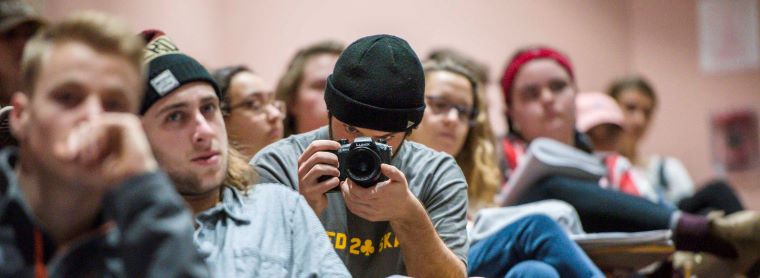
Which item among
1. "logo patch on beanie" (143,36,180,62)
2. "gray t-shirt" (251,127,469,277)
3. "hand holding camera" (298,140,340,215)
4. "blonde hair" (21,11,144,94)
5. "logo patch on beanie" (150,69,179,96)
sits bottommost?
"gray t-shirt" (251,127,469,277)

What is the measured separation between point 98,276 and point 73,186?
113mm

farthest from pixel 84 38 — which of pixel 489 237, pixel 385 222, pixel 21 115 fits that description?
pixel 489 237

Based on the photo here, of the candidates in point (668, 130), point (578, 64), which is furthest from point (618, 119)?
point (668, 130)

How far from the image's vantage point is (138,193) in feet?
3.44

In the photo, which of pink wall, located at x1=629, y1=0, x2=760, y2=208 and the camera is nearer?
the camera

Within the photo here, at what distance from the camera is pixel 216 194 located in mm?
1527

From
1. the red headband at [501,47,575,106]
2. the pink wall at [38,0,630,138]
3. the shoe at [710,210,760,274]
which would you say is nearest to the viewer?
the shoe at [710,210,760,274]

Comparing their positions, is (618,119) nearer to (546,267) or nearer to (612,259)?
(612,259)

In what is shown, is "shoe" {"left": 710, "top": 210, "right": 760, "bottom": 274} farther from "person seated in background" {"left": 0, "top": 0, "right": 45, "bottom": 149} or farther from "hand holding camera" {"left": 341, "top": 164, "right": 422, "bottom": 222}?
"person seated in background" {"left": 0, "top": 0, "right": 45, "bottom": 149}

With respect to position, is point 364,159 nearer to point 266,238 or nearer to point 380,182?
point 380,182

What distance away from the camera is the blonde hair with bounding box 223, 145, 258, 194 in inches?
61.5

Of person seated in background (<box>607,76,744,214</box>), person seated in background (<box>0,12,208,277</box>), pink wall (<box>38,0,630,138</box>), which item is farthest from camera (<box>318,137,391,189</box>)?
person seated in background (<box>607,76,744,214</box>)

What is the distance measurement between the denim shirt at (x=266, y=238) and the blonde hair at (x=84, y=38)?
0.38 m

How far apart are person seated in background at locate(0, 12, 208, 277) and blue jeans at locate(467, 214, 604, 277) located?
1.04 m
